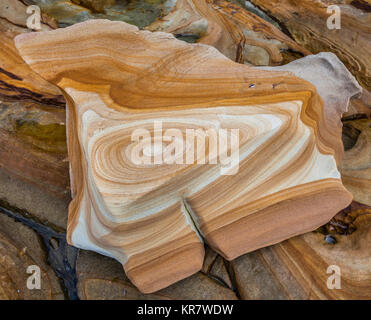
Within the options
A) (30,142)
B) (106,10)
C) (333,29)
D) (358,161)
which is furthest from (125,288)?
(333,29)

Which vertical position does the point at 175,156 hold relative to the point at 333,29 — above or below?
below

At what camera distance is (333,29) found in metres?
2.89

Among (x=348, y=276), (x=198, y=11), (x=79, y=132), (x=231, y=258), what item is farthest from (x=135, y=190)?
(x=198, y=11)

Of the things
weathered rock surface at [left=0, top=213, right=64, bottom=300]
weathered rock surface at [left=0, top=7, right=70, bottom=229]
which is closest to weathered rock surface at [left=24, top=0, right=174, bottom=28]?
weathered rock surface at [left=0, top=7, right=70, bottom=229]

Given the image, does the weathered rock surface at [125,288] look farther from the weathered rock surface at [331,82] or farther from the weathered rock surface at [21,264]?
the weathered rock surface at [331,82]

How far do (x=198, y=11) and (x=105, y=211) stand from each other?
2.06 m

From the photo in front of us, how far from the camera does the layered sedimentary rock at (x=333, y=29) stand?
107 inches

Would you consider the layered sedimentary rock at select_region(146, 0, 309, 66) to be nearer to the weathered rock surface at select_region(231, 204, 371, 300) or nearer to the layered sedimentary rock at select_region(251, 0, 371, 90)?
the layered sedimentary rock at select_region(251, 0, 371, 90)

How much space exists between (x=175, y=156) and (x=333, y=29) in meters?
2.35

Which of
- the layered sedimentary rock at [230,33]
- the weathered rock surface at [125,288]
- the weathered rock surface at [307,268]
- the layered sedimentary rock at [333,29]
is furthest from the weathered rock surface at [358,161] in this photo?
the weathered rock surface at [125,288]

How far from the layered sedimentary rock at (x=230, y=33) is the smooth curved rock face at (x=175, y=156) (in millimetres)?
812

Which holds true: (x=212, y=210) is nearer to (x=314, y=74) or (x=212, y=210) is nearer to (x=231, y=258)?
(x=231, y=258)

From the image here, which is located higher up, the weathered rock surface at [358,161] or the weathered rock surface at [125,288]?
the weathered rock surface at [358,161]

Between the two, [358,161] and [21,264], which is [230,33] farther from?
[21,264]
